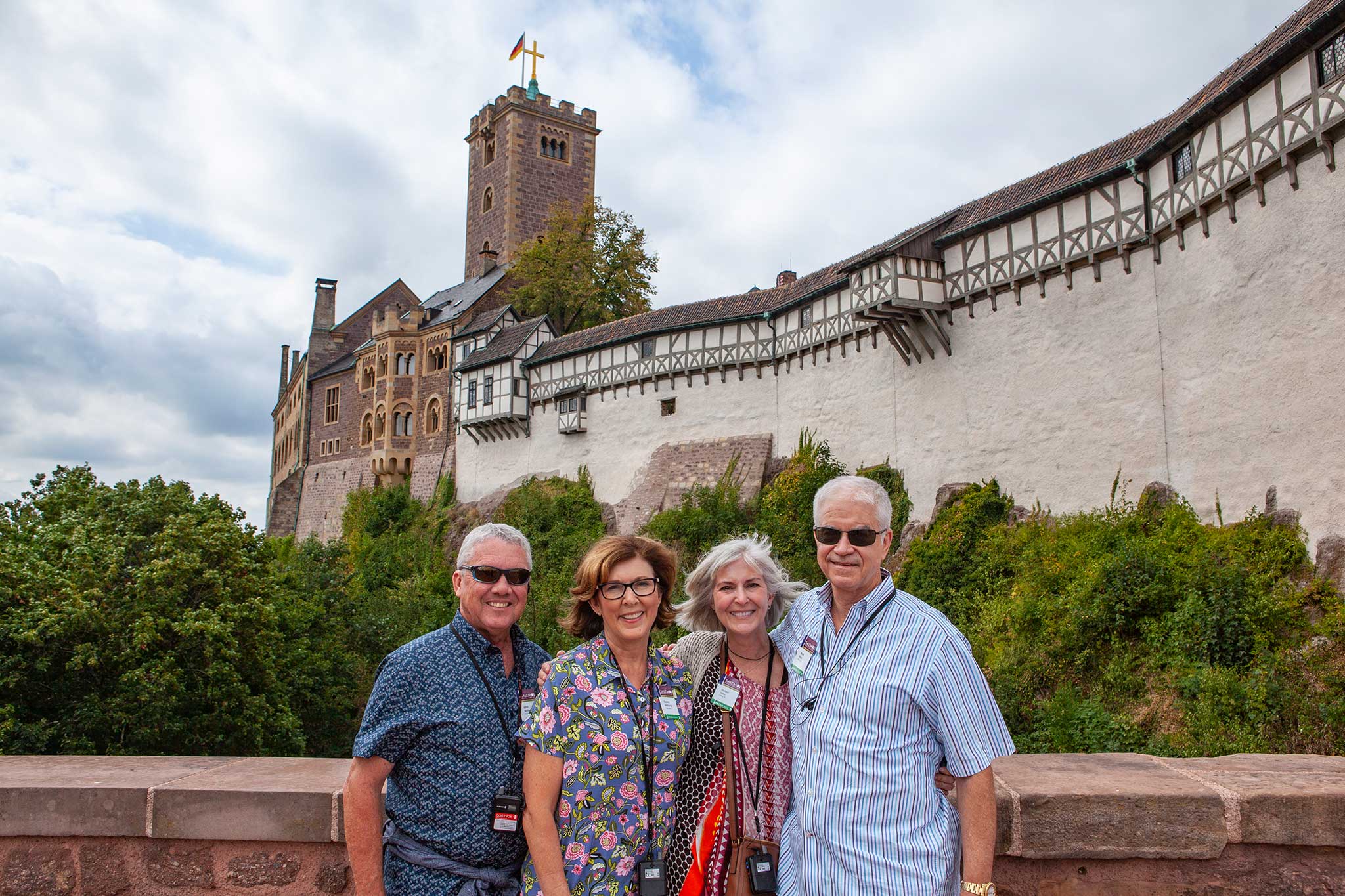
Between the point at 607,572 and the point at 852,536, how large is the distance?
76cm

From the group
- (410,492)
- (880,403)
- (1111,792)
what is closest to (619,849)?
(1111,792)

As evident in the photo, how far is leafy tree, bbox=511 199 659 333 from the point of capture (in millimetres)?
36062

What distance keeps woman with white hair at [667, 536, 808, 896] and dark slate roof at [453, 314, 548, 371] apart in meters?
30.6

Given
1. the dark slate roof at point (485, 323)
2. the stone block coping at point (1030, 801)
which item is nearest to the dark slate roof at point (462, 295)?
the dark slate roof at point (485, 323)

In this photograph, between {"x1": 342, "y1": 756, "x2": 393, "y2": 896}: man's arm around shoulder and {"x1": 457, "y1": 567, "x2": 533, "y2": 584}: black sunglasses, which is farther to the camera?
{"x1": 457, "y1": 567, "x2": 533, "y2": 584}: black sunglasses

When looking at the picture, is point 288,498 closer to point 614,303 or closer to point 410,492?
point 410,492

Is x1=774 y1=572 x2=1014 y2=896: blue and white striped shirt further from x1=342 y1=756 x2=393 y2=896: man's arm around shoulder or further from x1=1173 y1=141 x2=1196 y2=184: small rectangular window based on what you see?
x1=1173 y1=141 x2=1196 y2=184: small rectangular window

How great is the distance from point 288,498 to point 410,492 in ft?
41.9

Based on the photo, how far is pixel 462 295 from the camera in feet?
139

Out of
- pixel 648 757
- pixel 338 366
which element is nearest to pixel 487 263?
pixel 338 366

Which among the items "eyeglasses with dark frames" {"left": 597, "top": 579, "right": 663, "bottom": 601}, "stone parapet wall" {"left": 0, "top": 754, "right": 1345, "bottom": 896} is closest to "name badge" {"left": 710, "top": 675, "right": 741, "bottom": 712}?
"eyeglasses with dark frames" {"left": 597, "top": 579, "right": 663, "bottom": 601}

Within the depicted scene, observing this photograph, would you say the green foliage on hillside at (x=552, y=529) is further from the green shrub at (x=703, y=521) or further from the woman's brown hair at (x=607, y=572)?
the woman's brown hair at (x=607, y=572)

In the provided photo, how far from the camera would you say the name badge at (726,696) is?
2.65 m

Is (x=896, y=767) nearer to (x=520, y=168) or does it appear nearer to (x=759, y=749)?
(x=759, y=749)
